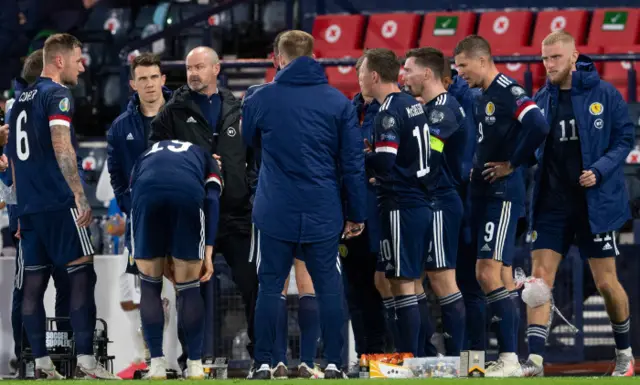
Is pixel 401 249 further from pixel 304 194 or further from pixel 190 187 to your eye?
pixel 190 187

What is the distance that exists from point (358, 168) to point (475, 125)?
5.25 feet

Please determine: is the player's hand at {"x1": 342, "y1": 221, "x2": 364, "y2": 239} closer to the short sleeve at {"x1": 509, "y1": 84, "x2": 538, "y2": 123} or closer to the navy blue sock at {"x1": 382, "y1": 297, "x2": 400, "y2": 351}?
the navy blue sock at {"x1": 382, "y1": 297, "x2": 400, "y2": 351}

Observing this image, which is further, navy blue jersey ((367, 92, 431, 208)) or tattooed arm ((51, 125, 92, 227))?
tattooed arm ((51, 125, 92, 227))

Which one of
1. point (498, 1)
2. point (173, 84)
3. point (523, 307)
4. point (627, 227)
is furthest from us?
point (498, 1)

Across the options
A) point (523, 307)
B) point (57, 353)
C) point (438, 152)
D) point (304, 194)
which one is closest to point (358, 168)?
point (304, 194)


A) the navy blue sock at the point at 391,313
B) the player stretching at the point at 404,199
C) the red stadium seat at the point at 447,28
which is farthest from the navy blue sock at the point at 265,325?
the red stadium seat at the point at 447,28

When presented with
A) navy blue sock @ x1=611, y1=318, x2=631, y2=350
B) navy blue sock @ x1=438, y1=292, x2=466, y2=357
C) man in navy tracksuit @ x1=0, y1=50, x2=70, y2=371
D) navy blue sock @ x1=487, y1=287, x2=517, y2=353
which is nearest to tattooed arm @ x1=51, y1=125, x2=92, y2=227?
man in navy tracksuit @ x1=0, y1=50, x2=70, y2=371

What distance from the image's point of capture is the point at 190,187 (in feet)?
24.8

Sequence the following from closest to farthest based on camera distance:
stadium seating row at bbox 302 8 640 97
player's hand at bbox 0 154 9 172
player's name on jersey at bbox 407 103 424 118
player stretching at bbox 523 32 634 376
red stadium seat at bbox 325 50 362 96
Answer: player's name on jersey at bbox 407 103 424 118 < player stretching at bbox 523 32 634 376 < player's hand at bbox 0 154 9 172 < red stadium seat at bbox 325 50 362 96 < stadium seating row at bbox 302 8 640 97

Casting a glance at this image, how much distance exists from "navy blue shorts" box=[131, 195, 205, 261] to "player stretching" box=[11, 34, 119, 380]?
819mm

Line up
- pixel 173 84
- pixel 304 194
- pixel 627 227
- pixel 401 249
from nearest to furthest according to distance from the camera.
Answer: pixel 304 194
pixel 401 249
pixel 627 227
pixel 173 84

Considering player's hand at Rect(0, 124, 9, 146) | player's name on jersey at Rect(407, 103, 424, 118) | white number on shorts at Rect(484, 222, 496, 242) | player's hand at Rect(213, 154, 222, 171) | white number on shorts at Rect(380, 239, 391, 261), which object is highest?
player's name on jersey at Rect(407, 103, 424, 118)

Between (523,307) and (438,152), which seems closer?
(438,152)

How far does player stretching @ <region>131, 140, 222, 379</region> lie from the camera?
7.54 meters
